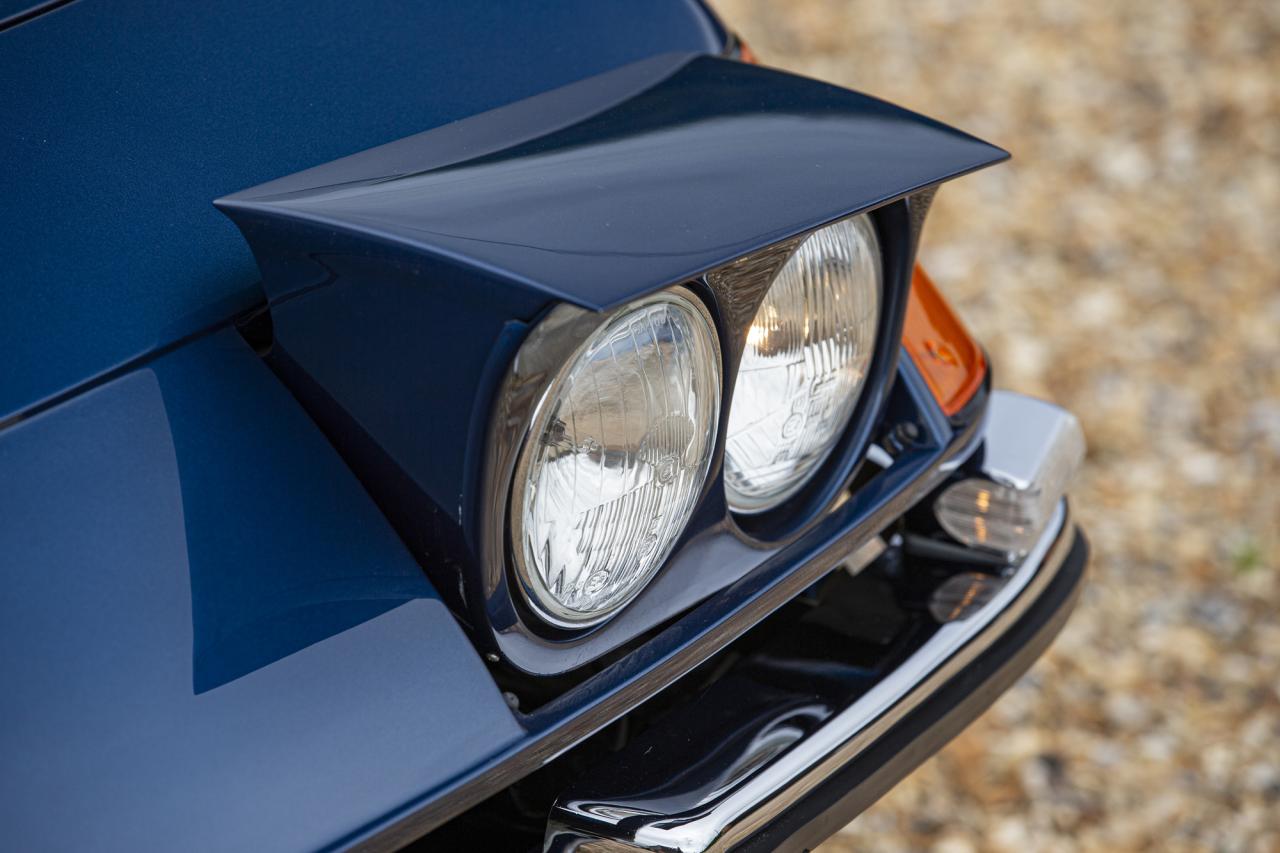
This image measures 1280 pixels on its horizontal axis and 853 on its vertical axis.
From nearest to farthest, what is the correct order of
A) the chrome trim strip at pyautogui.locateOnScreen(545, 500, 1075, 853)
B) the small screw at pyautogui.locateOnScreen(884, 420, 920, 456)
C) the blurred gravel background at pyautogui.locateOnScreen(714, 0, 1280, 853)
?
the chrome trim strip at pyautogui.locateOnScreen(545, 500, 1075, 853) < the small screw at pyautogui.locateOnScreen(884, 420, 920, 456) < the blurred gravel background at pyautogui.locateOnScreen(714, 0, 1280, 853)

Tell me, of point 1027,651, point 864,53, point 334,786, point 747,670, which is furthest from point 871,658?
Answer: point 864,53

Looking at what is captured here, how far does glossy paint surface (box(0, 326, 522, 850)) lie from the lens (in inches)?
36.9

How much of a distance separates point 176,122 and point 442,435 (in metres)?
0.49

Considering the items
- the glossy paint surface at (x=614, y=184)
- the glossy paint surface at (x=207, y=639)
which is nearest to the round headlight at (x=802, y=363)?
the glossy paint surface at (x=614, y=184)

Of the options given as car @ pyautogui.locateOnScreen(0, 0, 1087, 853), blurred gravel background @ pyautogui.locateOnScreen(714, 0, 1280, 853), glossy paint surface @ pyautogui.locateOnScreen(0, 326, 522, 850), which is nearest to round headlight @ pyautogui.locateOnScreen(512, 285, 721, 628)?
car @ pyautogui.locateOnScreen(0, 0, 1087, 853)

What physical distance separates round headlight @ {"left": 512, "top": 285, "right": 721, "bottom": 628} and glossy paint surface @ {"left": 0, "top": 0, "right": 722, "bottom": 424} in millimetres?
352

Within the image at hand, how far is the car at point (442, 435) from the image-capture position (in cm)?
96

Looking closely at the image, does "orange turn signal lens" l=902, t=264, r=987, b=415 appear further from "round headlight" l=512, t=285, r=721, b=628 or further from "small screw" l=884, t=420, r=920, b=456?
"round headlight" l=512, t=285, r=721, b=628

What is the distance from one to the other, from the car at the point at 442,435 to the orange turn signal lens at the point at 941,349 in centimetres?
6

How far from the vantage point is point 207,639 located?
0.99m

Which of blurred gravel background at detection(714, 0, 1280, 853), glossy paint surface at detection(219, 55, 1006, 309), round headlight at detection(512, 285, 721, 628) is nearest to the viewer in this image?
glossy paint surface at detection(219, 55, 1006, 309)

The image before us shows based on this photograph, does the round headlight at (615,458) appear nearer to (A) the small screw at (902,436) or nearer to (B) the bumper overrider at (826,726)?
(B) the bumper overrider at (826,726)

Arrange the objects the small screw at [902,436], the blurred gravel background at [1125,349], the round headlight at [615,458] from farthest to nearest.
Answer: the blurred gravel background at [1125,349]
the small screw at [902,436]
the round headlight at [615,458]

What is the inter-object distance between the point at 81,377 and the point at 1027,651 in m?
1.11
